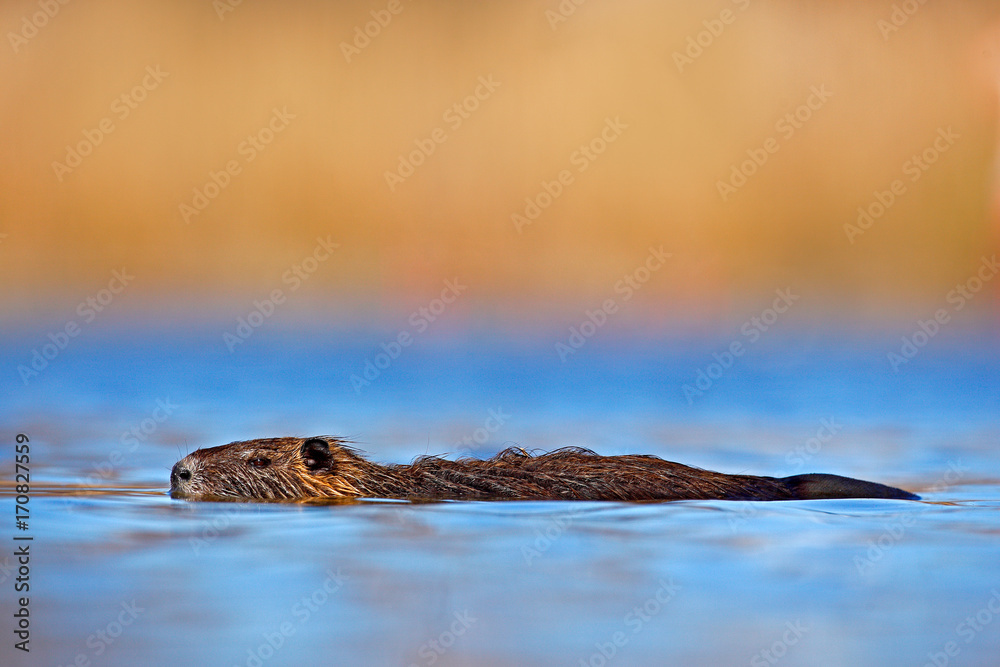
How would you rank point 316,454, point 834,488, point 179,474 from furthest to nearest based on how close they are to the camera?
point 316,454
point 179,474
point 834,488

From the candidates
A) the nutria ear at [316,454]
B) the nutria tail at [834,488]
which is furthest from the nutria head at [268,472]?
the nutria tail at [834,488]

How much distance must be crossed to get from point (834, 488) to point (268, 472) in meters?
4.47

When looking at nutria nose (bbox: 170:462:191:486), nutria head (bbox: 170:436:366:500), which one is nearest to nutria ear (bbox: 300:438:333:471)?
nutria head (bbox: 170:436:366:500)

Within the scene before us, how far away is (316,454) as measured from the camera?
996 cm

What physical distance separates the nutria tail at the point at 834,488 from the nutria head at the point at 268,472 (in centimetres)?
346

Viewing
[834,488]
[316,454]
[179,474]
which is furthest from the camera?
[316,454]

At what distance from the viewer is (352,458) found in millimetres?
10000

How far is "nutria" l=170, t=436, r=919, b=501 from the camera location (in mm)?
9609

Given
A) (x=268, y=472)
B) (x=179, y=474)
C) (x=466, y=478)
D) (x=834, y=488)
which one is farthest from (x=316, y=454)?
(x=834, y=488)

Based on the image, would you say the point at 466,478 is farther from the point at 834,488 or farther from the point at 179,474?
Result: the point at 834,488

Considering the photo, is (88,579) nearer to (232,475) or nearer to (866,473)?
(232,475)

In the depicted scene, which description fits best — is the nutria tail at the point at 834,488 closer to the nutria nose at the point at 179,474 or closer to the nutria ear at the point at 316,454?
the nutria ear at the point at 316,454

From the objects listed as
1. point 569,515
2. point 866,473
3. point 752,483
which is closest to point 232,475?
point 569,515

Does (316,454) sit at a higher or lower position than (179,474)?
higher
